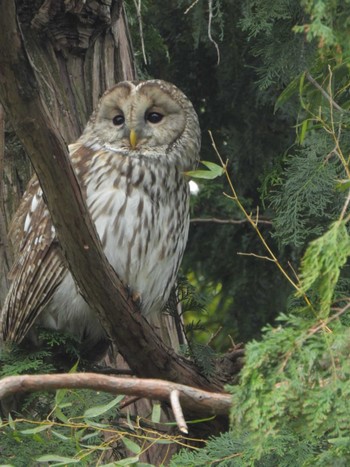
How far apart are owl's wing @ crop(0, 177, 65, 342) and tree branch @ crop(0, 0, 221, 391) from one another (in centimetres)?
64

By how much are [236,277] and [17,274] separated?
1.63 meters

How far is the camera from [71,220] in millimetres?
3016

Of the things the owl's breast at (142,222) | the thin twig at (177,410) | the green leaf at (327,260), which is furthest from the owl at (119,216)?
the green leaf at (327,260)

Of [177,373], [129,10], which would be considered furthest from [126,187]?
[129,10]

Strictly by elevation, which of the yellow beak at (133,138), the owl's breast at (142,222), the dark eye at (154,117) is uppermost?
the dark eye at (154,117)

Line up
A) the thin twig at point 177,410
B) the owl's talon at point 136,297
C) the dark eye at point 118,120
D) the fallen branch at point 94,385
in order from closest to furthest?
the thin twig at point 177,410 → the fallen branch at point 94,385 → the owl's talon at point 136,297 → the dark eye at point 118,120

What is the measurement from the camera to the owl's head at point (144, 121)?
422cm

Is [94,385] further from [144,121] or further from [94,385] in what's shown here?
[144,121]

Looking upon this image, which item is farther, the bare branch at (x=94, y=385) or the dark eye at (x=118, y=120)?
the dark eye at (x=118, y=120)

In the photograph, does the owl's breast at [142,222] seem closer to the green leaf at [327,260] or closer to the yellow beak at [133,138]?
the yellow beak at [133,138]

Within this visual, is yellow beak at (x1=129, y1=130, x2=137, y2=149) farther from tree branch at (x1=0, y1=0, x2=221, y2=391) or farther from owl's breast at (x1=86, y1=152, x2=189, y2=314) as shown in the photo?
tree branch at (x1=0, y1=0, x2=221, y2=391)

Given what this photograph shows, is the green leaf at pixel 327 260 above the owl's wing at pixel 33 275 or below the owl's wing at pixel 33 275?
above

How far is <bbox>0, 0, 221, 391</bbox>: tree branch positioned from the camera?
2668 millimetres

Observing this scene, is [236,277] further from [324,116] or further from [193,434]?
[324,116]
